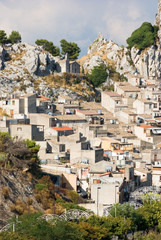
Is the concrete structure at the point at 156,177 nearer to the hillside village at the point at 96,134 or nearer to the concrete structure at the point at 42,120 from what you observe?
the hillside village at the point at 96,134

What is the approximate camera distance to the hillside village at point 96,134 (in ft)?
170

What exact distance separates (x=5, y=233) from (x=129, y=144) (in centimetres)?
4017

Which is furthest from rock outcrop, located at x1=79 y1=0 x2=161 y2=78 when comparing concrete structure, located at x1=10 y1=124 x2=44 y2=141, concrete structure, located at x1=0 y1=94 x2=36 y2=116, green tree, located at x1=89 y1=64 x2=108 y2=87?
concrete structure, located at x1=10 y1=124 x2=44 y2=141

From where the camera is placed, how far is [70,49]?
110m

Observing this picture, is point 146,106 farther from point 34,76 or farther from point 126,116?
point 34,76

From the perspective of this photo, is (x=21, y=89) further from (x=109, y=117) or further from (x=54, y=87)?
(x=109, y=117)

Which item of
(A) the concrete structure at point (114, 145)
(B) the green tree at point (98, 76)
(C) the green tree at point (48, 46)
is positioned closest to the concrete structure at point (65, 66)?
(B) the green tree at point (98, 76)

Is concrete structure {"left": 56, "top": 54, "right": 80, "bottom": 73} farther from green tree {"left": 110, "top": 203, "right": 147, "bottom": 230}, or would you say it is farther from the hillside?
green tree {"left": 110, "top": 203, "right": 147, "bottom": 230}

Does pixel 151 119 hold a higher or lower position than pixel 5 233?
higher

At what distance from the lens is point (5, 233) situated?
31.8 meters

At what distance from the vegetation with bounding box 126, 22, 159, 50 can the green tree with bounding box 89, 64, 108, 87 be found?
10.6m

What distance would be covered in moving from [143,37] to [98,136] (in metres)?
42.3

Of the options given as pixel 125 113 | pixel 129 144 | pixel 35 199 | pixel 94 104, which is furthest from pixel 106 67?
pixel 35 199

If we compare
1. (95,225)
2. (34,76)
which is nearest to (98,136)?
(34,76)
